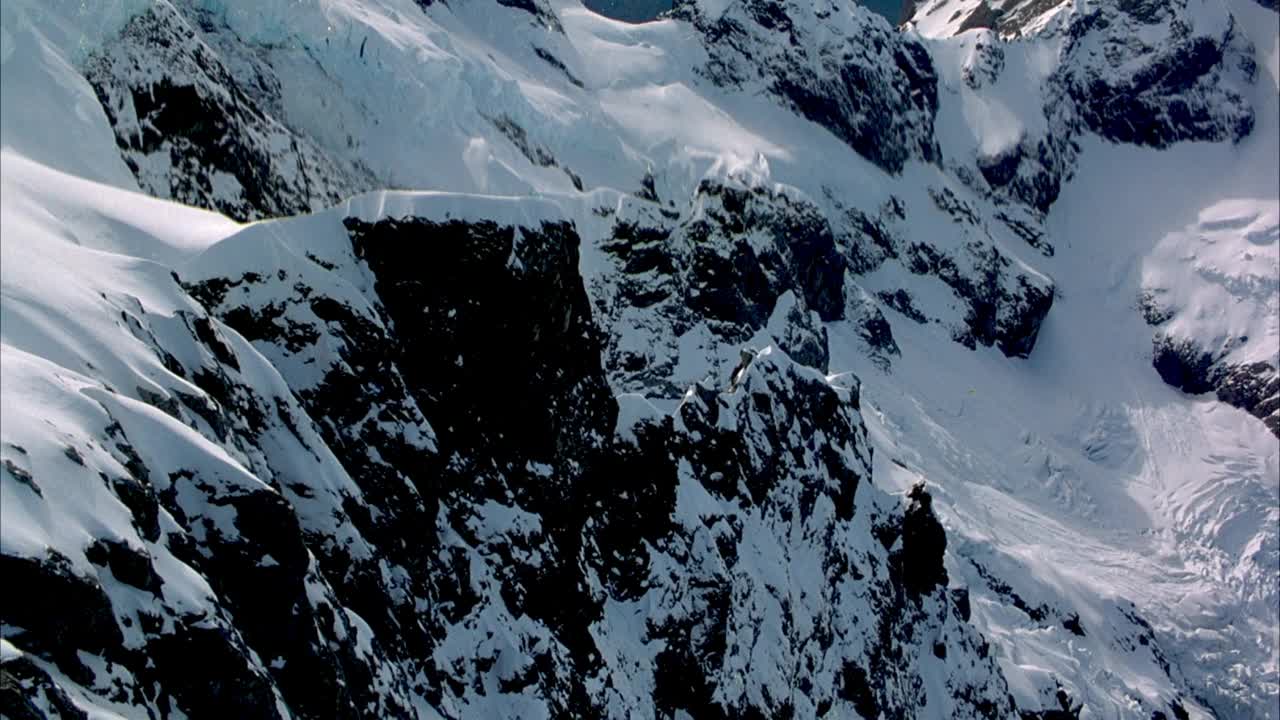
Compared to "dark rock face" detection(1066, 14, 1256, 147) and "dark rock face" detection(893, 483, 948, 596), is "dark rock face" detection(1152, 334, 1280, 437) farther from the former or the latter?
"dark rock face" detection(893, 483, 948, 596)

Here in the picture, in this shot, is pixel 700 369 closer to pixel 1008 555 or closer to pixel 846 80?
pixel 1008 555

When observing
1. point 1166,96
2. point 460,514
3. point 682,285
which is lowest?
point 682,285

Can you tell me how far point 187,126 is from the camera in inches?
1533

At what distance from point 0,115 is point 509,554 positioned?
545 inches

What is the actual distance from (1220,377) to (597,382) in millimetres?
109886

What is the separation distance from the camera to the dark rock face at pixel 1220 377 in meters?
127

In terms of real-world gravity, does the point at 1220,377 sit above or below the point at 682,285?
below

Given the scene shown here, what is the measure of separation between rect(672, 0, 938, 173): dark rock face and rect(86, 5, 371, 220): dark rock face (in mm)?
90916

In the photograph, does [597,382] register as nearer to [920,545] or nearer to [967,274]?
[920,545]

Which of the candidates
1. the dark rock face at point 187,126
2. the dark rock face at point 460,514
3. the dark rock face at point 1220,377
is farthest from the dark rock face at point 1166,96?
the dark rock face at point 187,126

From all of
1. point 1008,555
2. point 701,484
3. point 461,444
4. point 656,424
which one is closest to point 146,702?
point 461,444

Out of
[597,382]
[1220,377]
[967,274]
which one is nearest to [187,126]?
[597,382]

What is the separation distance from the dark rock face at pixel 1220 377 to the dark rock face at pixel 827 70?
31.2 meters

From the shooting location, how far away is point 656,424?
39500mm
